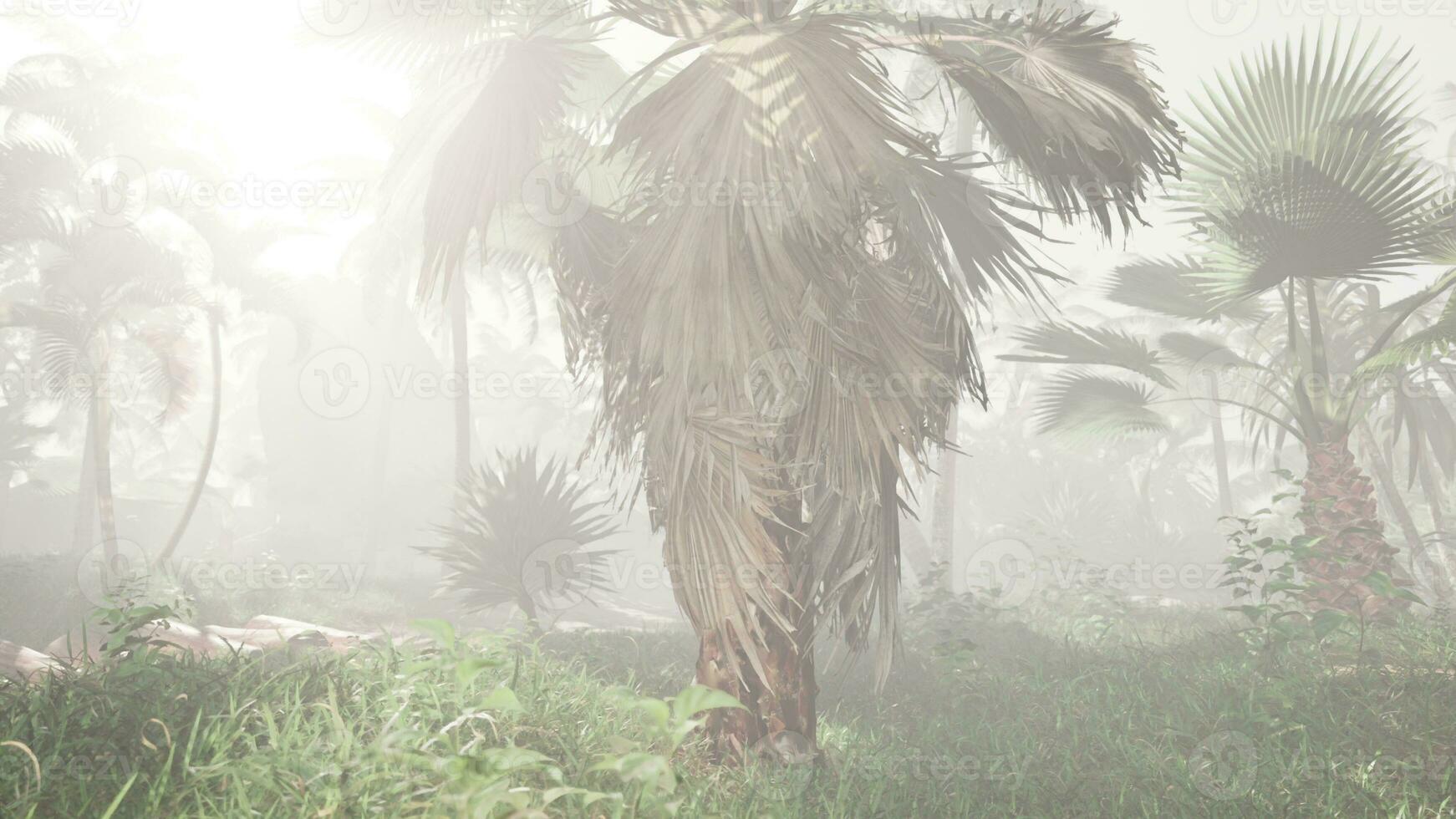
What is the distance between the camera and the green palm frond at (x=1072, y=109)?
460cm

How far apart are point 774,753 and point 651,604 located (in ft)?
89.9

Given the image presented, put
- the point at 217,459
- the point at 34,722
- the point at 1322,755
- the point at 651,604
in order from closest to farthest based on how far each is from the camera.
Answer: the point at 34,722
the point at 1322,755
the point at 651,604
the point at 217,459

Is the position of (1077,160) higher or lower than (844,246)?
higher

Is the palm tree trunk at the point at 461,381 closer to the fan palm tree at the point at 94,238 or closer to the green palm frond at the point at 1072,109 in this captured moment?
the fan palm tree at the point at 94,238

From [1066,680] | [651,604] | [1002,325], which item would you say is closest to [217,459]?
[651,604]

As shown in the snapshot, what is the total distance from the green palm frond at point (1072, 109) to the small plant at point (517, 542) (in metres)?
6.22

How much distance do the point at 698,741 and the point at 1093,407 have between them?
5.55 metres

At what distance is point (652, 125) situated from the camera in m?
4.68

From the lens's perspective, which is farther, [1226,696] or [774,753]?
[1226,696]

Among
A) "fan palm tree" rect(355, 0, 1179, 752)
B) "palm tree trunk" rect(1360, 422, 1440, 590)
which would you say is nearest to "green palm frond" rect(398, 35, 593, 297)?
"fan palm tree" rect(355, 0, 1179, 752)

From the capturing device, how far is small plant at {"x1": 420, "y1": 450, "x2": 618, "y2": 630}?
9727mm

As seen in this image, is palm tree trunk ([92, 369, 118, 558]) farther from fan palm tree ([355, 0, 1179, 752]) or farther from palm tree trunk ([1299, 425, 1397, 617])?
palm tree trunk ([1299, 425, 1397, 617])

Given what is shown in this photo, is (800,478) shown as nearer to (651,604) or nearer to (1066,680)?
(1066,680)

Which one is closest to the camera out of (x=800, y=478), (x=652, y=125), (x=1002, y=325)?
(x=652, y=125)
